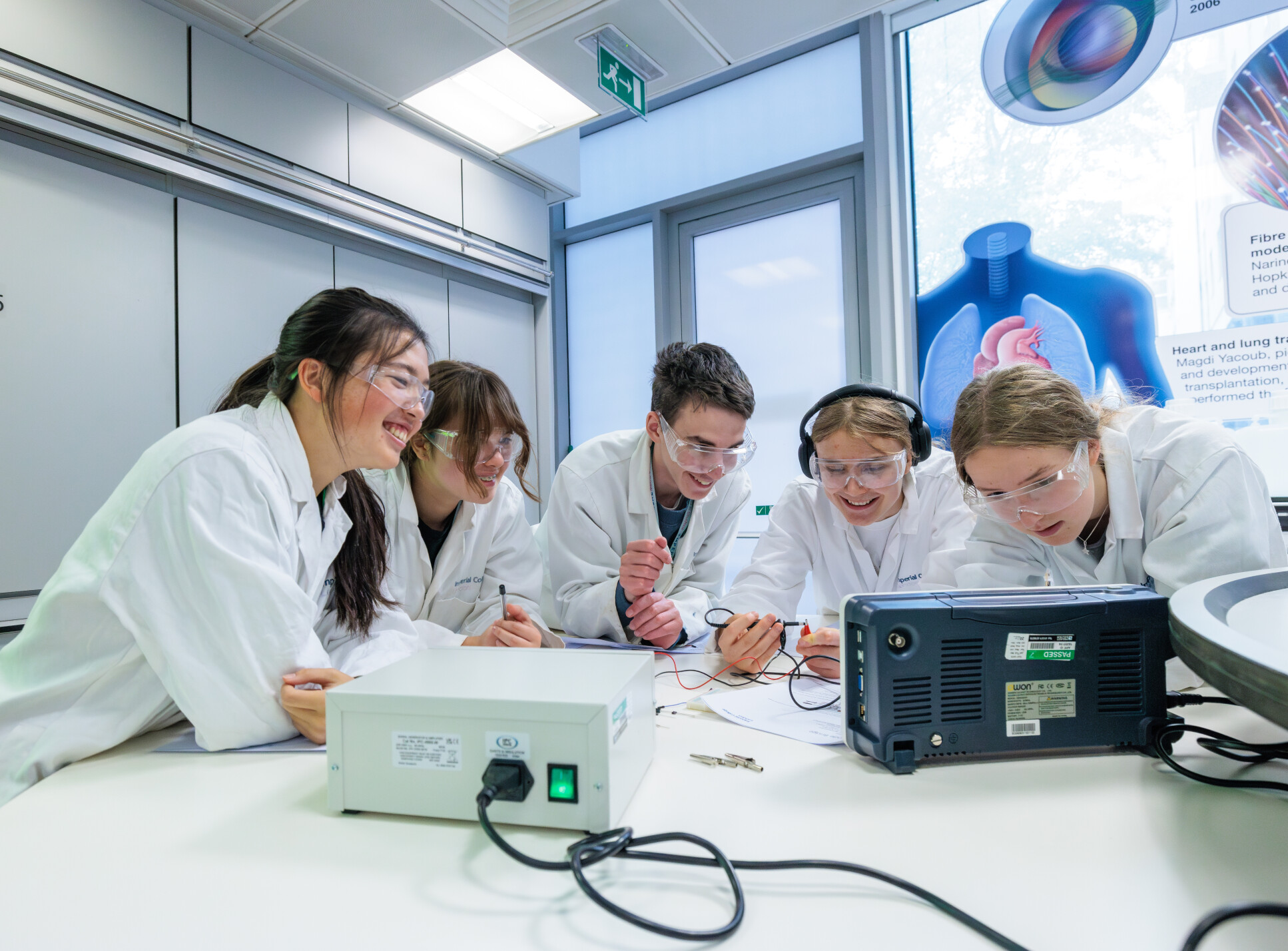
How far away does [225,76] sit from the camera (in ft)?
7.74

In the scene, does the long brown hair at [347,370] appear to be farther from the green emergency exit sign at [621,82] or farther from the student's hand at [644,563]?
the green emergency exit sign at [621,82]

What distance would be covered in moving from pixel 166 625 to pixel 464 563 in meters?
0.90

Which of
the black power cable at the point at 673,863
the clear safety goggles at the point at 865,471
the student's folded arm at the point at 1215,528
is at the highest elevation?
the clear safety goggles at the point at 865,471

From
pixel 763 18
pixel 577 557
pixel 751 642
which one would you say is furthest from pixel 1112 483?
pixel 763 18

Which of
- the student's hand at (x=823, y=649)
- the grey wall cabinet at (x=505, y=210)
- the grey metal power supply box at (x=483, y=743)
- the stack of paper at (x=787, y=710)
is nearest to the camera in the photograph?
the grey metal power supply box at (x=483, y=743)

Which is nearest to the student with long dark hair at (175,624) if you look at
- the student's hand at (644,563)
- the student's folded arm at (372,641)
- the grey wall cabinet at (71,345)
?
the student's folded arm at (372,641)

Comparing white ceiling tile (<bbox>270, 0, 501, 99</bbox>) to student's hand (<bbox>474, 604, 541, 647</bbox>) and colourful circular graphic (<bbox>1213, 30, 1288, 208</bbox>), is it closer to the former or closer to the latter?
student's hand (<bbox>474, 604, 541, 647</bbox>)

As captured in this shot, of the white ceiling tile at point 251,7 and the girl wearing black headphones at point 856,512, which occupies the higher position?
the white ceiling tile at point 251,7

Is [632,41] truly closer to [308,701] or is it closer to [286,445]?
[286,445]

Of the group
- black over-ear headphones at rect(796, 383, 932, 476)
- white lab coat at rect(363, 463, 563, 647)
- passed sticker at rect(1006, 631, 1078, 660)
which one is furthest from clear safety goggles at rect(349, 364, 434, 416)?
passed sticker at rect(1006, 631, 1078, 660)

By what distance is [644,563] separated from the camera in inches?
63.6

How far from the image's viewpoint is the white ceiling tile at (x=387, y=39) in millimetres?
2264

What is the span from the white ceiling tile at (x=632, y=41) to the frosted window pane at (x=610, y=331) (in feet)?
3.68

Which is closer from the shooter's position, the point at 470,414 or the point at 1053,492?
the point at 1053,492
